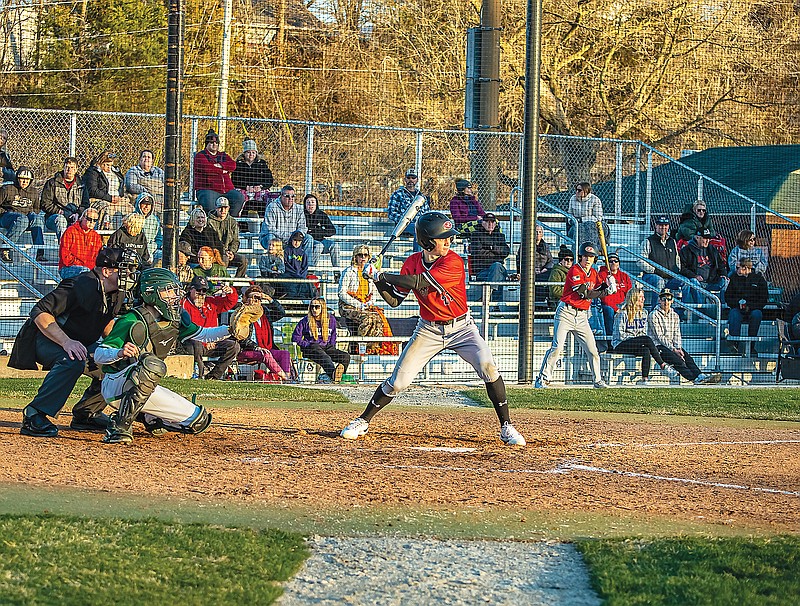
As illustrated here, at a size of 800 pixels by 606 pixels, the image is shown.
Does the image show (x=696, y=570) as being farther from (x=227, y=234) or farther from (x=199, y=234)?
(x=227, y=234)

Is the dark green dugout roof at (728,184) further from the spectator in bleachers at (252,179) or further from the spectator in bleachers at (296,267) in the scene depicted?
the spectator in bleachers at (296,267)

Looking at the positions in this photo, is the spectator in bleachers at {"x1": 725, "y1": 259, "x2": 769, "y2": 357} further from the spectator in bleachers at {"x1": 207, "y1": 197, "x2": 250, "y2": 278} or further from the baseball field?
the spectator in bleachers at {"x1": 207, "y1": 197, "x2": 250, "y2": 278}

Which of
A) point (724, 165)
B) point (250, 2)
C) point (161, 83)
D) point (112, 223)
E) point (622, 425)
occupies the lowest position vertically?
point (622, 425)

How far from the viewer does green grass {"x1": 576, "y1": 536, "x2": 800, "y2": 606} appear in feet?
15.1

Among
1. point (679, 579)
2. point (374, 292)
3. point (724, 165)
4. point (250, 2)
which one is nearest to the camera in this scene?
point (679, 579)

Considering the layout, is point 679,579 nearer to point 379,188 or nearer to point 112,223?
point 112,223

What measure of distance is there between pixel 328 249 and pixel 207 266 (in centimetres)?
324

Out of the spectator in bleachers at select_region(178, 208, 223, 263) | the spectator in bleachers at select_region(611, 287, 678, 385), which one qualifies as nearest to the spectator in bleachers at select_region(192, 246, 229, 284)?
the spectator in bleachers at select_region(178, 208, 223, 263)

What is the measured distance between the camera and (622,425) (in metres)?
10.2

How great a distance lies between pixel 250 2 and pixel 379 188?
712 cm

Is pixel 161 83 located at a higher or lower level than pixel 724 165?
higher

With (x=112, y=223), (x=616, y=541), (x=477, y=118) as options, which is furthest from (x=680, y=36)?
(x=616, y=541)

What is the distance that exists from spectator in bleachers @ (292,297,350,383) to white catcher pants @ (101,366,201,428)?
5.65m

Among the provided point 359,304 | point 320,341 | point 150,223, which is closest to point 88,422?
point 320,341
